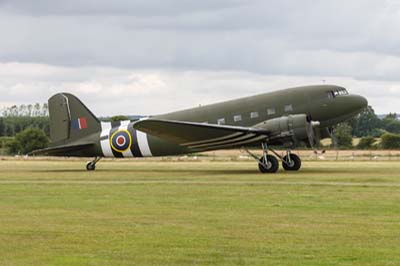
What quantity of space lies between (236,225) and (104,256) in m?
4.66

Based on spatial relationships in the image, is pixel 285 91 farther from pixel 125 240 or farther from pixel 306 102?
pixel 125 240

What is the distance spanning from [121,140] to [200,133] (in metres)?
5.46

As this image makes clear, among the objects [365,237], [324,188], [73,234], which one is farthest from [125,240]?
[324,188]

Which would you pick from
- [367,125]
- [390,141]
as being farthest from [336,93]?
[367,125]

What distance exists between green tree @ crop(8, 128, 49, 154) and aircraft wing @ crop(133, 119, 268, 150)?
5751 centimetres

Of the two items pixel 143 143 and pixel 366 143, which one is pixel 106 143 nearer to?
pixel 143 143

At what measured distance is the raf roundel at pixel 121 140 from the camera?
43625mm

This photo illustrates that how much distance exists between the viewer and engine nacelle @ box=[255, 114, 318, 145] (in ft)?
126

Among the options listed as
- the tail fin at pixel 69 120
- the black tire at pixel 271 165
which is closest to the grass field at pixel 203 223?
the black tire at pixel 271 165

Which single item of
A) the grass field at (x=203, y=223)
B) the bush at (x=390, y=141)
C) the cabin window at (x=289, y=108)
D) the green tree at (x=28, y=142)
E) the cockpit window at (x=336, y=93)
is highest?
the green tree at (x=28, y=142)

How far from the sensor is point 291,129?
38.4m

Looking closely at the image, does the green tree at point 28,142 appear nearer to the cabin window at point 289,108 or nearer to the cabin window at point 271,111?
the cabin window at point 271,111

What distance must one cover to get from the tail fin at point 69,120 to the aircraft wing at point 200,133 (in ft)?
19.4

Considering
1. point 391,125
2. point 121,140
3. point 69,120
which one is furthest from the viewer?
point 391,125
